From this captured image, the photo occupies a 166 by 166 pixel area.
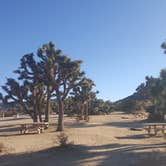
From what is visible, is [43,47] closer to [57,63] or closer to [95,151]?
[57,63]

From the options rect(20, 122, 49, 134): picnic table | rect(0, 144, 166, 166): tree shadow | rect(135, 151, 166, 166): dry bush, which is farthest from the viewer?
rect(20, 122, 49, 134): picnic table

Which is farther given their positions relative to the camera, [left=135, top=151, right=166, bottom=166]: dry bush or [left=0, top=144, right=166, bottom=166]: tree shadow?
[left=0, top=144, right=166, bottom=166]: tree shadow

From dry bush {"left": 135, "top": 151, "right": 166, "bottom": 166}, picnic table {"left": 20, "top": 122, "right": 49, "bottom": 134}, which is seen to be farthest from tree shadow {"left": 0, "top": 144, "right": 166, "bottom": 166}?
picnic table {"left": 20, "top": 122, "right": 49, "bottom": 134}

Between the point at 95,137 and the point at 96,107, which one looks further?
the point at 96,107

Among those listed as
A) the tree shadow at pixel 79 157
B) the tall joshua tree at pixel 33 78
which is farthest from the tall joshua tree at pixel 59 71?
the tree shadow at pixel 79 157

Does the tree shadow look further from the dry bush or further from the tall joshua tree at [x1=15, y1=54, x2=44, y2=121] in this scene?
the tall joshua tree at [x1=15, y1=54, x2=44, y2=121]

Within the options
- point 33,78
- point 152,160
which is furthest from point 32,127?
point 152,160

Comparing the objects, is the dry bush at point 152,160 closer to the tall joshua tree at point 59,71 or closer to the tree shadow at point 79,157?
the tree shadow at point 79,157

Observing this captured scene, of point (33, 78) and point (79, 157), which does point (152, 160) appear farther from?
point (33, 78)

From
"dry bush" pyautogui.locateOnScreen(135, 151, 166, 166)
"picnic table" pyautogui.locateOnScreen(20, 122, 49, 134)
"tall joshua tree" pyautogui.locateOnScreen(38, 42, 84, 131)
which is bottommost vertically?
"dry bush" pyautogui.locateOnScreen(135, 151, 166, 166)

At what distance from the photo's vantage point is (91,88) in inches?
1762

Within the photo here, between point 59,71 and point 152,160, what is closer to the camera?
point 152,160

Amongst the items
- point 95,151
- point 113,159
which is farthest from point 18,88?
point 113,159

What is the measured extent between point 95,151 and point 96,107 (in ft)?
148
